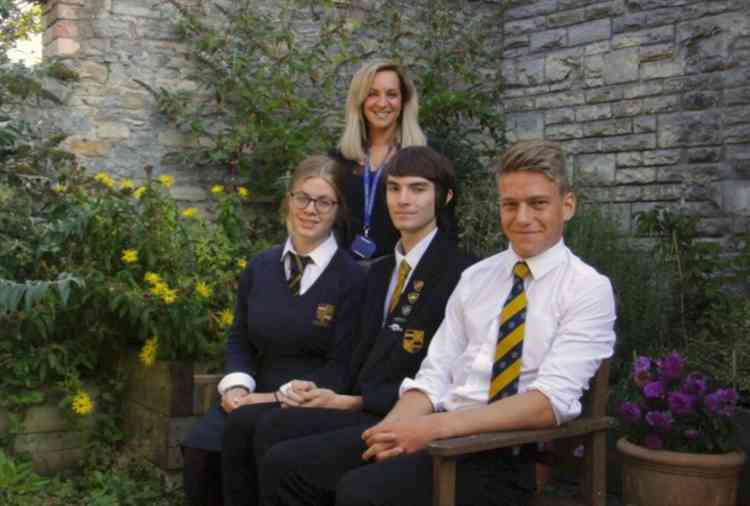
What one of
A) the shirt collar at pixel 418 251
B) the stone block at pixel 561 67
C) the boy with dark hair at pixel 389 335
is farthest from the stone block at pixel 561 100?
the shirt collar at pixel 418 251

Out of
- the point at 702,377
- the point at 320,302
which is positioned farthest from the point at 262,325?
the point at 702,377

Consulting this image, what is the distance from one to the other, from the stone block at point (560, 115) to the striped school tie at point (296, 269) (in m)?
3.88

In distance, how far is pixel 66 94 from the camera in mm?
5961

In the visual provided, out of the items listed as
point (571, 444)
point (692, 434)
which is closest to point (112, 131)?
point (692, 434)

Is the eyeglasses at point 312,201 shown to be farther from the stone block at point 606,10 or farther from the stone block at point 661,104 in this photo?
the stone block at point 606,10

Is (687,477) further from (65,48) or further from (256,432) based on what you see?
(65,48)

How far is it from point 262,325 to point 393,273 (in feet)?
1.73

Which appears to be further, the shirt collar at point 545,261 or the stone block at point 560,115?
the stone block at point 560,115

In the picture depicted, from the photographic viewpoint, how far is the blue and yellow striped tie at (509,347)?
104 inches

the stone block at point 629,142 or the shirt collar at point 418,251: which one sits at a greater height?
the stone block at point 629,142

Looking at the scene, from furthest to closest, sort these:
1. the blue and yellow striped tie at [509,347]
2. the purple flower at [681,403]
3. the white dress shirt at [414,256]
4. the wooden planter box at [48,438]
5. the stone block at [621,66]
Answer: the stone block at [621,66] < the wooden planter box at [48,438] < the purple flower at [681,403] < the white dress shirt at [414,256] < the blue and yellow striped tie at [509,347]

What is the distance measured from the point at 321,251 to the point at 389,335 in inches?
22.8

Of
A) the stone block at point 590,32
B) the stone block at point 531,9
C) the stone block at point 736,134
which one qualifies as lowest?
the stone block at point 736,134

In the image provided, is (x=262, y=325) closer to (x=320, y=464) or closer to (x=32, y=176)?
(x=320, y=464)
